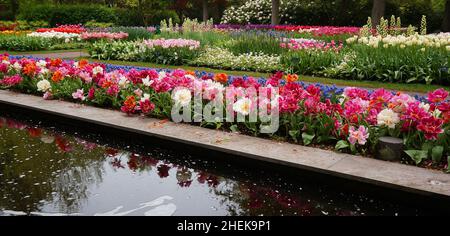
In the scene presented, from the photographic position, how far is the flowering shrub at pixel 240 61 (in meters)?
10.2

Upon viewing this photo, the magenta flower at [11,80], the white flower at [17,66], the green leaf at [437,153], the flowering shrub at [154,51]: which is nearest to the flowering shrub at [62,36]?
the flowering shrub at [154,51]

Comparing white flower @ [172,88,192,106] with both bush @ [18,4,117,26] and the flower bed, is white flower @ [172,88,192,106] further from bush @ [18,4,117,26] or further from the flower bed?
bush @ [18,4,117,26]

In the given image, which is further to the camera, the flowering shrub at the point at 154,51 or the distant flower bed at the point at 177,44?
the distant flower bed at the point at 177,44

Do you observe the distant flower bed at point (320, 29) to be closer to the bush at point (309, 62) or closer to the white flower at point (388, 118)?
the bush at point (309, 62)

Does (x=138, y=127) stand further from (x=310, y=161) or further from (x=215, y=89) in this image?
(x=310, y=161)

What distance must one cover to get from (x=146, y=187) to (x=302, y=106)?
1793 millimetres

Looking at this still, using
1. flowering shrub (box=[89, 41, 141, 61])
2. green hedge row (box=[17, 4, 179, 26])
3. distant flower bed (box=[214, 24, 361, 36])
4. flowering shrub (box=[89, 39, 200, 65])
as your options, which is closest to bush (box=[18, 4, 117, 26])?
green hedge row (box=[17, 4, 179, 26])

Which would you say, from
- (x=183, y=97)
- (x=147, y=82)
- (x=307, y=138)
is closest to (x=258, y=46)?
(x=147, y=82)

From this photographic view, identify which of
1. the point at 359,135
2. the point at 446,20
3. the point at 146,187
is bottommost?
the point at 146,187

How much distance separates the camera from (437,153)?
3.78m

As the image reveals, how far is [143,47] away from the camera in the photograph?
12.5 meters

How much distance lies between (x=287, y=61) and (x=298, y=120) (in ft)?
18.0

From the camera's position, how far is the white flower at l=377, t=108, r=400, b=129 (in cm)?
409

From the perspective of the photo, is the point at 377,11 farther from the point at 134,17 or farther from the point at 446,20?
the point at 134,17
